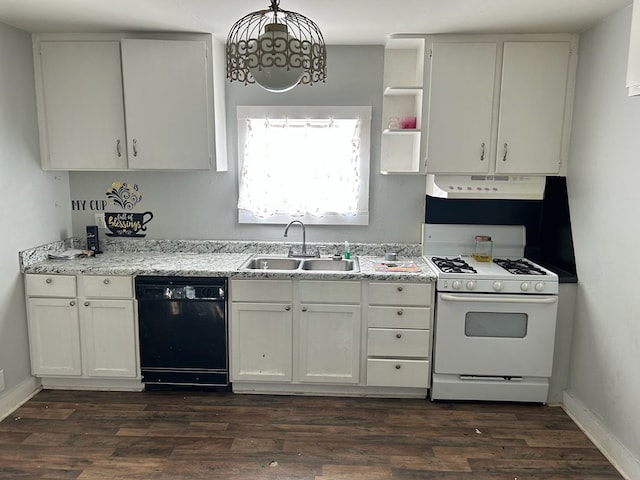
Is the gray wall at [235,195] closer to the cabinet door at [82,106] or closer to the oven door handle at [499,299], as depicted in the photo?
the cabinet door at [82,106]

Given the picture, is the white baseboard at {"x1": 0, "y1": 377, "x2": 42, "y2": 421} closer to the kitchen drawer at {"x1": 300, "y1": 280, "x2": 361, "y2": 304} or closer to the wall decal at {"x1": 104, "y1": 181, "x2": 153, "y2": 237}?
the wall decal at {"x1": 104, "y1": 181, "x2": 153, "y2": 237}

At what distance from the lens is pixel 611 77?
2590 millimetres

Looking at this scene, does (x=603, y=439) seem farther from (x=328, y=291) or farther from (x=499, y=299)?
(x=328, y=291)

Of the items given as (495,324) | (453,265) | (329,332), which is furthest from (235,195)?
(495,324)

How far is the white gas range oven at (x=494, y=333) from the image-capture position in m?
2.89

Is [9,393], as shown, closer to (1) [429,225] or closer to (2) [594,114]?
(1) [429,225]

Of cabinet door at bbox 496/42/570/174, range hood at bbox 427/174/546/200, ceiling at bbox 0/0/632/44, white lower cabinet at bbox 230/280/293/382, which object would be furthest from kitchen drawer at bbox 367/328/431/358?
ceiling at bbox 0/0/632/44

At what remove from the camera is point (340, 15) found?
264 cm

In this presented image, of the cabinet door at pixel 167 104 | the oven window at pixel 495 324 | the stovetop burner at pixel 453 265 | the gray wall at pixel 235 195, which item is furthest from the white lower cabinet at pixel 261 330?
the oven window at pixel 495 324

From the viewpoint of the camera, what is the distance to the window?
3400mm

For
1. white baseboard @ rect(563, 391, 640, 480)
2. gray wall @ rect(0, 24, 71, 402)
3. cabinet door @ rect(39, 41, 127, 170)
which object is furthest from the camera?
cabinet door @ rect(39, 41, 127, 170)

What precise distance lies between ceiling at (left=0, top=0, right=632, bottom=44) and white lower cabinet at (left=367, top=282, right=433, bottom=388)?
1580mm

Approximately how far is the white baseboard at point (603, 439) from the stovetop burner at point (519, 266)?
813 mm

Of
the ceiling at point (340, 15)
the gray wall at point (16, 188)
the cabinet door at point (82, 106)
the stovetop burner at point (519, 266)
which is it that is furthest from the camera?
the cabinet door at point (82, 106)
